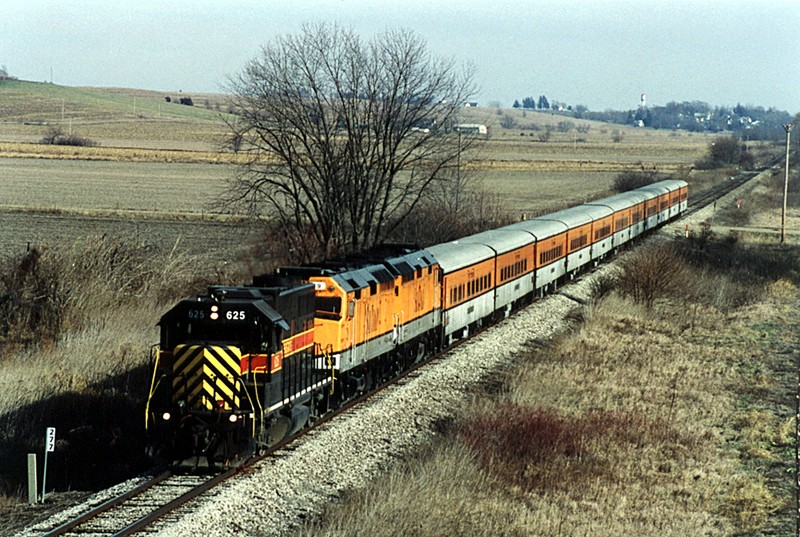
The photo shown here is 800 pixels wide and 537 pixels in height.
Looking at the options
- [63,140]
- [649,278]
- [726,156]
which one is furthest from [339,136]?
[726,156]

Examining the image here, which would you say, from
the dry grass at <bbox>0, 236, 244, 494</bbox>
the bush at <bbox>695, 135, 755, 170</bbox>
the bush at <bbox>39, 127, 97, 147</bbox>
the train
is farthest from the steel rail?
the bush at <bbox>695, 135, 755, 170</bbox>

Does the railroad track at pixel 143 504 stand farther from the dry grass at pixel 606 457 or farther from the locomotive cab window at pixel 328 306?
the locomotive cab window at pixel 328 306

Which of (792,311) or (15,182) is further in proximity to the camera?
(15,182)

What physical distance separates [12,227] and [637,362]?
37.0 meters

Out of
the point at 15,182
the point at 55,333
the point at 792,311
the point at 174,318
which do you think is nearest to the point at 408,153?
the point at 792,311

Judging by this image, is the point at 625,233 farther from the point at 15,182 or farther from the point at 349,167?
the point at 15,182

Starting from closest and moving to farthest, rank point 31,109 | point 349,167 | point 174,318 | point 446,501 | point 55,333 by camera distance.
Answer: point 446,501, point 174,318, point 55,333, point 349,167, point 31,109

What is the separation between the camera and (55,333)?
2569 centimetres

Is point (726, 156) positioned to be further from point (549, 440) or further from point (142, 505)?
point (142, 505)

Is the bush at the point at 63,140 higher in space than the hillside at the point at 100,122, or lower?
lower

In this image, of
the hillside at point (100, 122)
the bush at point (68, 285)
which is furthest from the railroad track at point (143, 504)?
the hillside at point (100, 122)

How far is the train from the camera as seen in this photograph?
1552 centimetres

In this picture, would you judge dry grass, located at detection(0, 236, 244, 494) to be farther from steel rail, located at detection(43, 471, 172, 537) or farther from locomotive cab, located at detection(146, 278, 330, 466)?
locomotive cab, located at detection(146, 278, 330, 466)

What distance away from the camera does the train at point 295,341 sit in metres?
15.5
